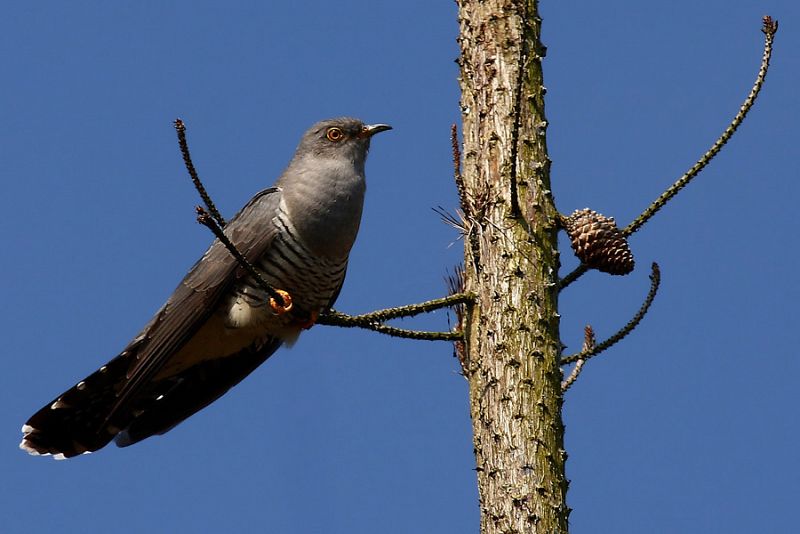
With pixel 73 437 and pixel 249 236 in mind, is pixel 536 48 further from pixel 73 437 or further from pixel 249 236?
pixel 73 437

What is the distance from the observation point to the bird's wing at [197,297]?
446cm

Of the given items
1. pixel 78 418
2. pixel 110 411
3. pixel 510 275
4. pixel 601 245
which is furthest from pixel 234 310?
pixel 601 245

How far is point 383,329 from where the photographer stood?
3.46m

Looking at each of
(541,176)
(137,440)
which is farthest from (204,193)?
(137,440)

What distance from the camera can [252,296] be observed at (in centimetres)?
468

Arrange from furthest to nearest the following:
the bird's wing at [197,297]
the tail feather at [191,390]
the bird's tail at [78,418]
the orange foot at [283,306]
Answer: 1. the tail feather at [191,390]
2. the bird's tail at [78,418]
3. the bird's wing at [197,297]
4. the orange foot at [283,306]

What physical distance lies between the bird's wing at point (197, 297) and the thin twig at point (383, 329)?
1086mm

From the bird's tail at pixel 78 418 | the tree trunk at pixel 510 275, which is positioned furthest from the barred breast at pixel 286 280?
the tree trunk at pixel 510 275

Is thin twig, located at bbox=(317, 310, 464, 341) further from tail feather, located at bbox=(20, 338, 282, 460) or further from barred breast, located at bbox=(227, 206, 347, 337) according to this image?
tail feather, located at bbox=(20, 338, 282, 460)

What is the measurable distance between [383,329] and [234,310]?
1.46 m

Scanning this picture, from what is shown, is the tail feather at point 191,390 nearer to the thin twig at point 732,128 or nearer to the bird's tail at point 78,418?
the bird's tail at point 78,418

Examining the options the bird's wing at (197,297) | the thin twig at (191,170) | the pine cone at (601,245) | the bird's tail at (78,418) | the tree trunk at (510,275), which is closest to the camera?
the thin twig at (191,170)

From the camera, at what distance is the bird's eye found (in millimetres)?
4940

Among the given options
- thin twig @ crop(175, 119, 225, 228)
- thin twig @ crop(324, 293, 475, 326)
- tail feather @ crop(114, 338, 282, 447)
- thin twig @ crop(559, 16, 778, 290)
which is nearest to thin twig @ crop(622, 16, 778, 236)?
thin twig @ crop(559, 16, 778, 290)
